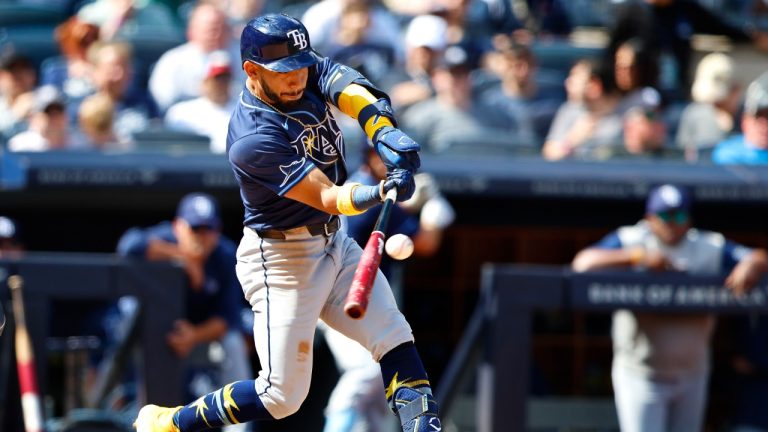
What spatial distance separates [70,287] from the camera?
7031mm

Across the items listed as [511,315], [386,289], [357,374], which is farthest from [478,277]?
[386,289]

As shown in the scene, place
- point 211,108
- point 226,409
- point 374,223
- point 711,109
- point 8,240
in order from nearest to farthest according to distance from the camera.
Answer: point 226,409
point 374,223
point 8,240
point 211,108
point 711,109

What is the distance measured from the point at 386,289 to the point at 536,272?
2116 mm

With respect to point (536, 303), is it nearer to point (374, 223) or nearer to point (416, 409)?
point (374, 223)

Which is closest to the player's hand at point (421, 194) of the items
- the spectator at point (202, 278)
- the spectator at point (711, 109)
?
the spectator at point (202, 278)

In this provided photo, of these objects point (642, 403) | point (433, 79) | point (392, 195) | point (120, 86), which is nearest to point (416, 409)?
point (392, 195)

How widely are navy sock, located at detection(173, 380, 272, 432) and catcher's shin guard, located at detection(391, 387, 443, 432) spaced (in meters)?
0.50

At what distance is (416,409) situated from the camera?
480cm

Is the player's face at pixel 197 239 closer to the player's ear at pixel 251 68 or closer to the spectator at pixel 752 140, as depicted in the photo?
the player's ear at pixel 251 68

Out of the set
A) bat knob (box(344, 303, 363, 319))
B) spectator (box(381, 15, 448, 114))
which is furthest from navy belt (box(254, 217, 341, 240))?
spectator (box(381, 15, 448, 114))

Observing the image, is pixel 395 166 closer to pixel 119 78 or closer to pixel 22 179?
pixel 22 179

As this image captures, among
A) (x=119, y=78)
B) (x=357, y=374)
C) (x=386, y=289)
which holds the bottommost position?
(x=357, y=374)

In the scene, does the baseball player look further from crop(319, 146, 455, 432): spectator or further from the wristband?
the wristband

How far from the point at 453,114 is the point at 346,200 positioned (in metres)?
3.81
